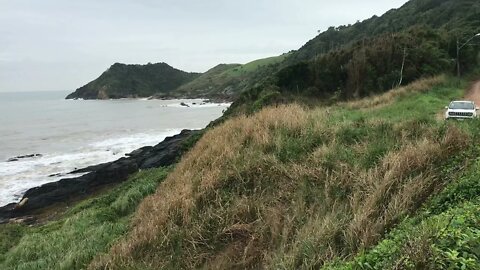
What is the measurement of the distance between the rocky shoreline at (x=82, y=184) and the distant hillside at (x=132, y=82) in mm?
124627

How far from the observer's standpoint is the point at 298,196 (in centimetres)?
718

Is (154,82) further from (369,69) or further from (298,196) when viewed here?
(298,196)

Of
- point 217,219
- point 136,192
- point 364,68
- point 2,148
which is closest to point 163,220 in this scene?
point 217,219

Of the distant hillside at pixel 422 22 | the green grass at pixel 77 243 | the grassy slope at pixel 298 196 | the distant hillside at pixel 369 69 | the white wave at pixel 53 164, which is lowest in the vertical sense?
the white wave at pixel 53 164

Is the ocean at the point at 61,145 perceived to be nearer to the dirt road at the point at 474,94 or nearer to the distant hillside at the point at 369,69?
the distant hillside at the point at 369,69

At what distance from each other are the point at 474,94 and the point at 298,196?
21.7 m

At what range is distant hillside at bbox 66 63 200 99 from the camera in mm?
160500

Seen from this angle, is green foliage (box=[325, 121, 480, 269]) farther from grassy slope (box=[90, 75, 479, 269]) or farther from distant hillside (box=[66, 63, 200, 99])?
distant hillside (box=[66, 63, 200, 99])

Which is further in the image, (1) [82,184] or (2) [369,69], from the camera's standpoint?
(2) [369,69]

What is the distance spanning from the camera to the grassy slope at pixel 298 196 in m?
5.62

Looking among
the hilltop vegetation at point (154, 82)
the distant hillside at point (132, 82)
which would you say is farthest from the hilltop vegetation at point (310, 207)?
the distant hillside at point (132, 82)

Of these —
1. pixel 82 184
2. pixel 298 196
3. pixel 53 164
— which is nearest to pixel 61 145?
pixel 53 164

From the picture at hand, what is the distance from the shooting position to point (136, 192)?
43.7 feet

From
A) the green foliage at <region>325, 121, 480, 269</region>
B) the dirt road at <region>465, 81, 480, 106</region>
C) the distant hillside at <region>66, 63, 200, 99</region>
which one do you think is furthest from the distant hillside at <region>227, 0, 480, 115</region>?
the distant hillside at <region>66, 63, 200, 99</region>
